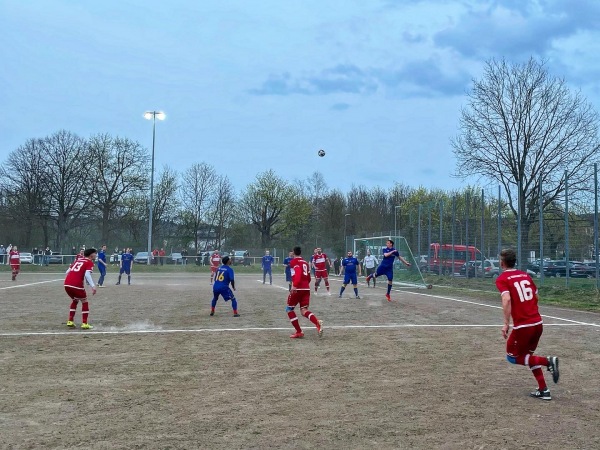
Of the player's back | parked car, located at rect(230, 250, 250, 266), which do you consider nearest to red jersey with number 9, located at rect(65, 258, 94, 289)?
the player's back

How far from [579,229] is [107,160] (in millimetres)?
51506

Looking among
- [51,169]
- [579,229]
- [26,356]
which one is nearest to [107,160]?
[51,169]

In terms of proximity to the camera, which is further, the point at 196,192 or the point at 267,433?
the point at 196,192

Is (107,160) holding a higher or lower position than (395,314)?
higher

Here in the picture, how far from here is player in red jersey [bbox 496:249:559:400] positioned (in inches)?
275

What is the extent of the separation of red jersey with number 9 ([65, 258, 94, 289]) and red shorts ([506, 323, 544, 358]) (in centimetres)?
951

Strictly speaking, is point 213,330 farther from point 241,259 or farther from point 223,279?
point 241,259

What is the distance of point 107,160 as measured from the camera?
62.7 m

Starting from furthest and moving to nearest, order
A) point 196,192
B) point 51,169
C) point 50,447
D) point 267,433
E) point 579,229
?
point 196,192
point 51,169
point 579,229
point 267,433
point 50,447

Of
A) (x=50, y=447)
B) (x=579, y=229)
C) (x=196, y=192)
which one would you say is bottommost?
(x=50, y=447)

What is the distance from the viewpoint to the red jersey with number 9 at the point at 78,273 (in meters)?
13.3

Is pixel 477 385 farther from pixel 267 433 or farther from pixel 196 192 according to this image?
pixel 196 192

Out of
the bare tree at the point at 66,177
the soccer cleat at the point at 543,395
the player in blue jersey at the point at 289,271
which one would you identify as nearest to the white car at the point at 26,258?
the bare tree at the point at 66,177

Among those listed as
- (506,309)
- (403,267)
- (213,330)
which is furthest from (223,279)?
(403,267)
